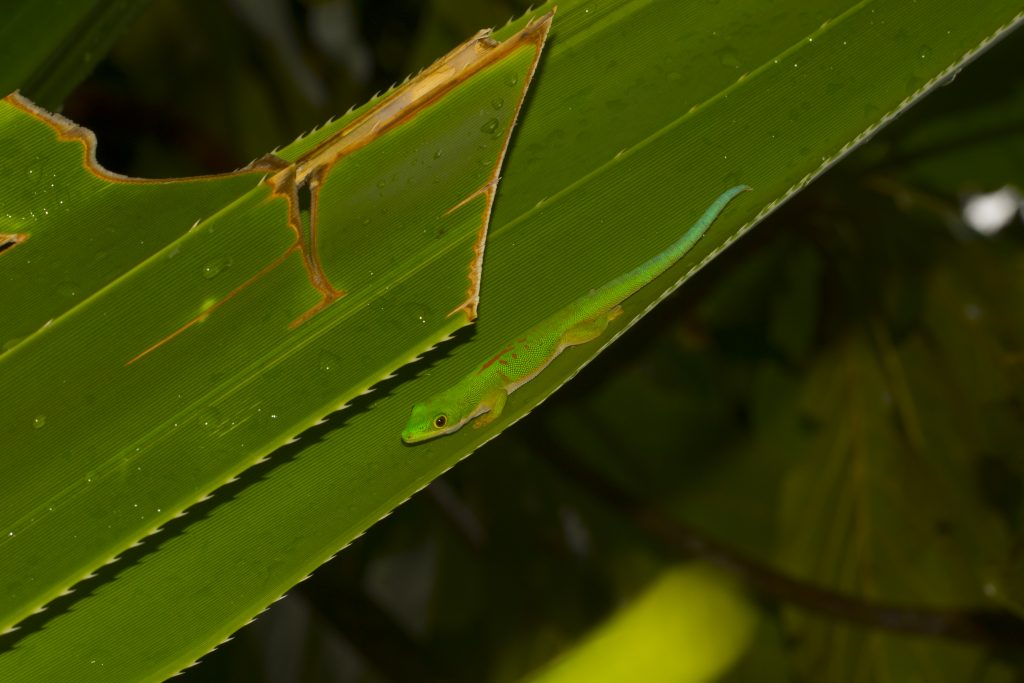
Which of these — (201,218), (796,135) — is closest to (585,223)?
→ (796,135)

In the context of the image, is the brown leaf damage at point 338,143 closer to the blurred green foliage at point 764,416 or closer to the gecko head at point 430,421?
the gecko head at point 430,421

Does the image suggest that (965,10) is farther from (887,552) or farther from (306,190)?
(887,552)

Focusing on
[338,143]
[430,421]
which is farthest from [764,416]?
[338,143]

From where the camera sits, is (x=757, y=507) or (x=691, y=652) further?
(x=757, y=507)

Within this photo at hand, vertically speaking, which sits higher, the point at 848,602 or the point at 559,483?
the point at 559,483

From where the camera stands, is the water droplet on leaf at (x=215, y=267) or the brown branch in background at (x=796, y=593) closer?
the water droplet on leaf at (x=215, y=267)

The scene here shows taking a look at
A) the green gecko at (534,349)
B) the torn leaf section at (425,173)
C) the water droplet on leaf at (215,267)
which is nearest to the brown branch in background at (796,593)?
the green gecko at (534,349)
